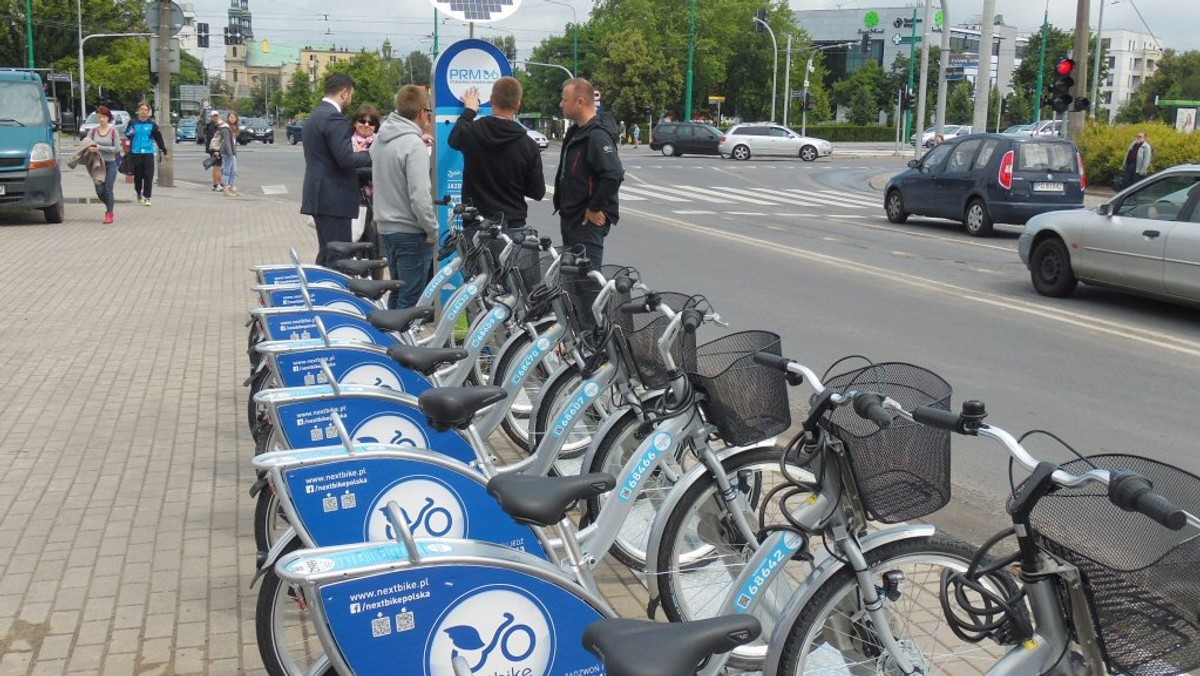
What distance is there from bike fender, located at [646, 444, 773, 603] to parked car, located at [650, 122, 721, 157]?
157ft

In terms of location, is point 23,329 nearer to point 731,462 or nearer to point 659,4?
point 731,462

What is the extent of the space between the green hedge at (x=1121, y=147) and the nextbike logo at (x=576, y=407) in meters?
26.8

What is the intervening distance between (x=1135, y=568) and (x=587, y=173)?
548 cm

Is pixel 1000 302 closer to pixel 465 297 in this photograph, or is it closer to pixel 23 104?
pixel 465 297

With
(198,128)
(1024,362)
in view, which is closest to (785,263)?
(1024,362)

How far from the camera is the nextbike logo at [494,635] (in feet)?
8.98

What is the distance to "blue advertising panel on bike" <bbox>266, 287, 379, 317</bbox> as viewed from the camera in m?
6.26

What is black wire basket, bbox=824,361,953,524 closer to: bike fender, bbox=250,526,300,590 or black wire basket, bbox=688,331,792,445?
black wire basket, bbox=688,331,792,445

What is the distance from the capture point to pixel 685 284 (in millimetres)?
12750

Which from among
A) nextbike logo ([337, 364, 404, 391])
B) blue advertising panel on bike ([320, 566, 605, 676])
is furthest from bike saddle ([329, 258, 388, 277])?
blue advertising panel on bike ([320, 566, 605, 676])

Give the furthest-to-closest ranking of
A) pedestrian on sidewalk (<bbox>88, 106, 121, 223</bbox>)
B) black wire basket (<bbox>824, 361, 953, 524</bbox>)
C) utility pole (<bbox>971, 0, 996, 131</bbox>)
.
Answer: utility pole (<bbox>971, 0, 996, 131</bbox>)
pedestrian on sidewalk (<bbox>88, 106, 121, 223</bbox>)
black wire basket (<bbox>824, 361, 953, 524</bbox>)

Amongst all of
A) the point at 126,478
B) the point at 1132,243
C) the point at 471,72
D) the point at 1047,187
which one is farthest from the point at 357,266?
the point at 1047,187

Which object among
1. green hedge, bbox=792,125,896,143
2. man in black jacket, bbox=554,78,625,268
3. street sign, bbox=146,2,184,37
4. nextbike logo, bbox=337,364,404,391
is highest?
street sign, bbox=146,2,184,37

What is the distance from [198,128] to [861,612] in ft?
203
